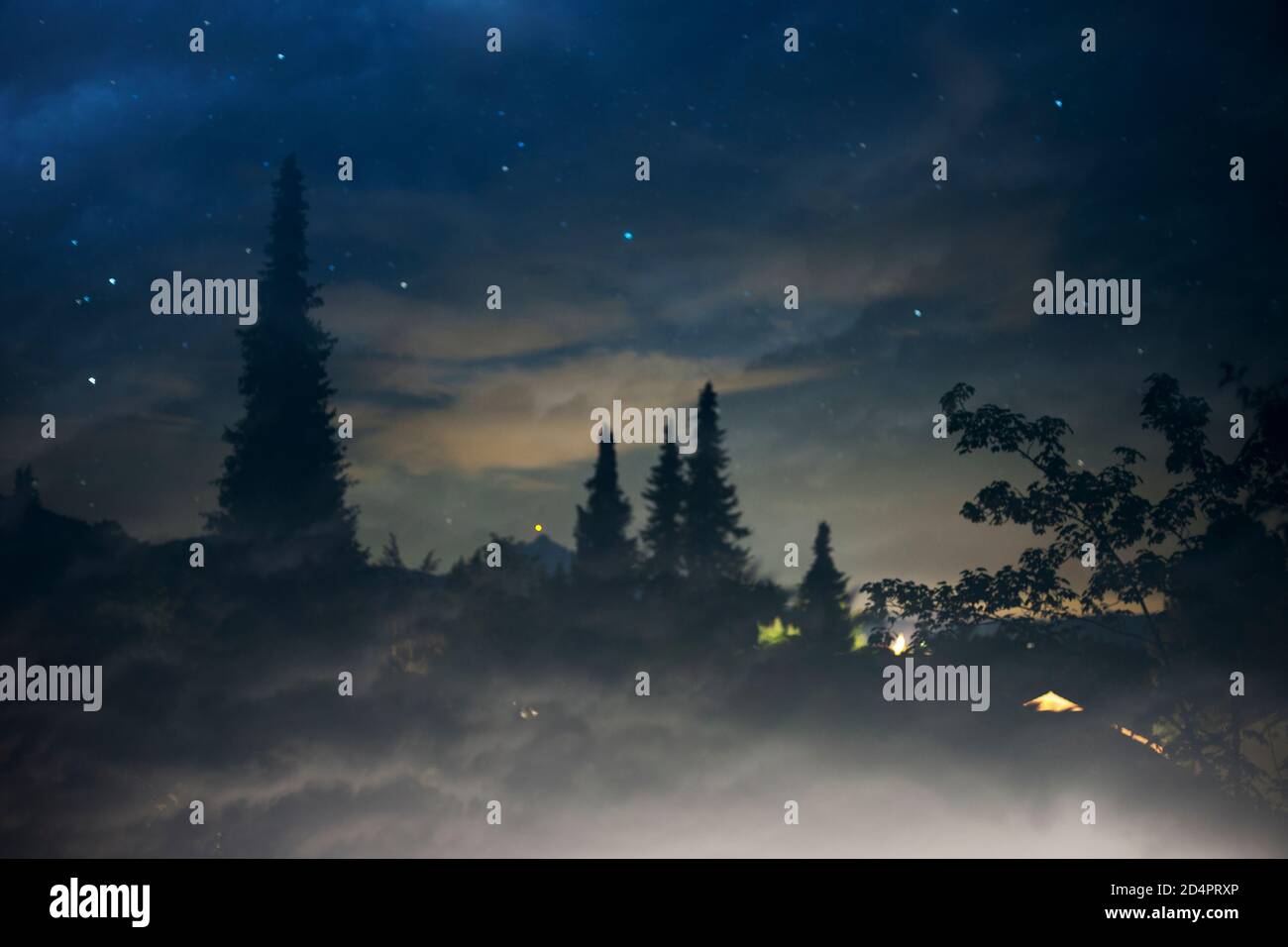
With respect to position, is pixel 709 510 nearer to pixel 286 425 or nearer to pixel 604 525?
pixel 604 525

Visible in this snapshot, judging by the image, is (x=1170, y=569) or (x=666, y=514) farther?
(x=666, y=514)

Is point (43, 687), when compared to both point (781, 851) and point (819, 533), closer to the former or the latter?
point (781, 851)

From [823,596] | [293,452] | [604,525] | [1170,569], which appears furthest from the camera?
[823,596]

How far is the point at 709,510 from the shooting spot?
46094 mm

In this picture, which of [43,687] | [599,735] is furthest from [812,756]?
[43,687]

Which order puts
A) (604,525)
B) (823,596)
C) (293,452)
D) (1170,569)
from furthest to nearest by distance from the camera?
(823,596), (604,525), (293,452), (1170,569)

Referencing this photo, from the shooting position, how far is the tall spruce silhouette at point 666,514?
44.8 meters

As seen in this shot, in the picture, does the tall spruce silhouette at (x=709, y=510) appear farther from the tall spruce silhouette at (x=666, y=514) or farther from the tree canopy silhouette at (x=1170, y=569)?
the tree canopy silhouette at (x=1170, y=569)

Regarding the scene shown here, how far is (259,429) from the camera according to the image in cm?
3544

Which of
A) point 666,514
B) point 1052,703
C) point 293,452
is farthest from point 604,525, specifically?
point 1052,703

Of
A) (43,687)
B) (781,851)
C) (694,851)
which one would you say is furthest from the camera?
(43,687)

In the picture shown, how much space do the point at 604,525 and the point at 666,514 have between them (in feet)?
14.3
